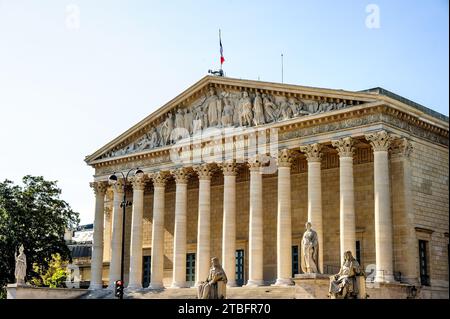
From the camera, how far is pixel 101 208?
173 feet

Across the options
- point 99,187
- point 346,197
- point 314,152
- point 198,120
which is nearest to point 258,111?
Answer: point 314,152

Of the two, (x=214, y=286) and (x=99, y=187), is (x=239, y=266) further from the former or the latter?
(x=214, y=286)

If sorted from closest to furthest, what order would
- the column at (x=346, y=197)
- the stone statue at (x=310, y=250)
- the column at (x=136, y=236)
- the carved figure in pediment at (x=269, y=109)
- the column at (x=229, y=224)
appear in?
the stone statue at (x=310, y=250)
the column at (x=346, y=197)
the carved figure in pediment at (x=269, y=109)
the column at (x=229, y=224)
the column at (x=136, y=236)

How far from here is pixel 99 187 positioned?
53.2 meters

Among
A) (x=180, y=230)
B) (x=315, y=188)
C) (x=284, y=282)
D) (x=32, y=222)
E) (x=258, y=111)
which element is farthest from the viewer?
(x=32, y=222)

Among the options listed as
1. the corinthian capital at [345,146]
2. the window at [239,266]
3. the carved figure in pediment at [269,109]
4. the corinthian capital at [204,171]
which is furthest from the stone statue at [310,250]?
the corinthian capital at [204,171]

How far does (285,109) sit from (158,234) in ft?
43.0

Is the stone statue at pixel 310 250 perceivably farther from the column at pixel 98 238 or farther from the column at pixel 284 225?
the column at pixel 98 238

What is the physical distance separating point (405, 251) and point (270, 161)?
32.7 ft

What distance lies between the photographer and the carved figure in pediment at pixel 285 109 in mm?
41606

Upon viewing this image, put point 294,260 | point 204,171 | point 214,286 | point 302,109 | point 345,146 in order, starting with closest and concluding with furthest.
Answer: point 214,286
point 345,146
point 302,109
point 294,260
point 204,171

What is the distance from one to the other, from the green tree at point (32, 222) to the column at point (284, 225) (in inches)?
928

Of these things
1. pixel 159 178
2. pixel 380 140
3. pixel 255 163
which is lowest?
pixel 159 178
